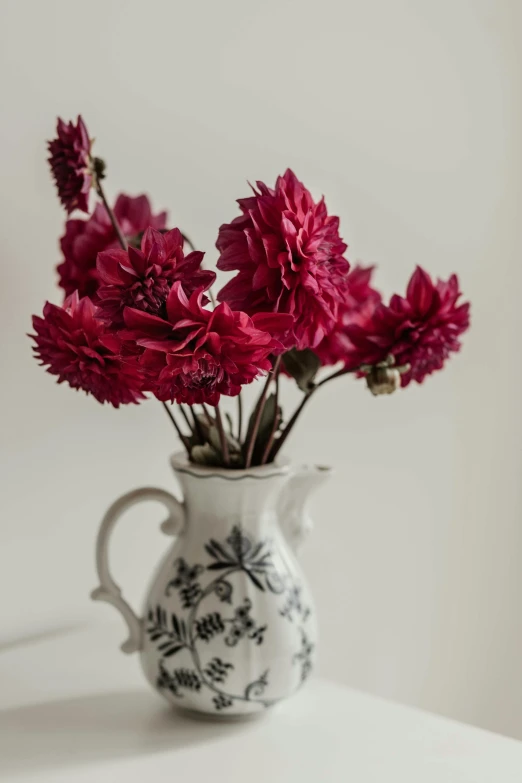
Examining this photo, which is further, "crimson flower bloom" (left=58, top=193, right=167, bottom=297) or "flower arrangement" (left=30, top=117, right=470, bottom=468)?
"crimson flower bloom" (left=58, top=193, right=167, bottom=297)

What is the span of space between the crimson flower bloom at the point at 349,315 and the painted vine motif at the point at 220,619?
0.60 ft

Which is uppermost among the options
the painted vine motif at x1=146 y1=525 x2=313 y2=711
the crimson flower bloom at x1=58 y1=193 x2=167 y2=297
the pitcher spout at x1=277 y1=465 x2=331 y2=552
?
the crimson flower bloom at x1=58 y1=193 x2=167 y2=297

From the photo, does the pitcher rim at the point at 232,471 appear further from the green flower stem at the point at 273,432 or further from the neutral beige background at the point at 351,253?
the neutral beige background at the point at 351,253

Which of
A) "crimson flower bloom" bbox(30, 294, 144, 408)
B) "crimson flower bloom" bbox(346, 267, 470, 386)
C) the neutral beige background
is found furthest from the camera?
the neutral beige background

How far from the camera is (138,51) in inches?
41.3

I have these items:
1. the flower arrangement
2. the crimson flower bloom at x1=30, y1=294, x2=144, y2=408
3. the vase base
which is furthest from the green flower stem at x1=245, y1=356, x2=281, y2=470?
the vase base

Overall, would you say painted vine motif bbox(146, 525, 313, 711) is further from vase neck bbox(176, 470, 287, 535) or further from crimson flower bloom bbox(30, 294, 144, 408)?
crimson flower bloom bbox(30, 294, 144, 408)

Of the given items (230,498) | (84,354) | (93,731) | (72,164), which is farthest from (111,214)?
(93,731)

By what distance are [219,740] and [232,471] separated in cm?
24

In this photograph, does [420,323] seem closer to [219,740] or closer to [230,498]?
[230,498]

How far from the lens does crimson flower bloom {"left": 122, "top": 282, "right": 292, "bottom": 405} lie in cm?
62

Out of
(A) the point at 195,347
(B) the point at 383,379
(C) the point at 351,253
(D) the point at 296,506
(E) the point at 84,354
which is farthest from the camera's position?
(C) the point at 351,253

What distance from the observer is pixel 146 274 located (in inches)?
25.1

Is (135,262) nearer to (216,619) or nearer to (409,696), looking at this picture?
(216,619)
